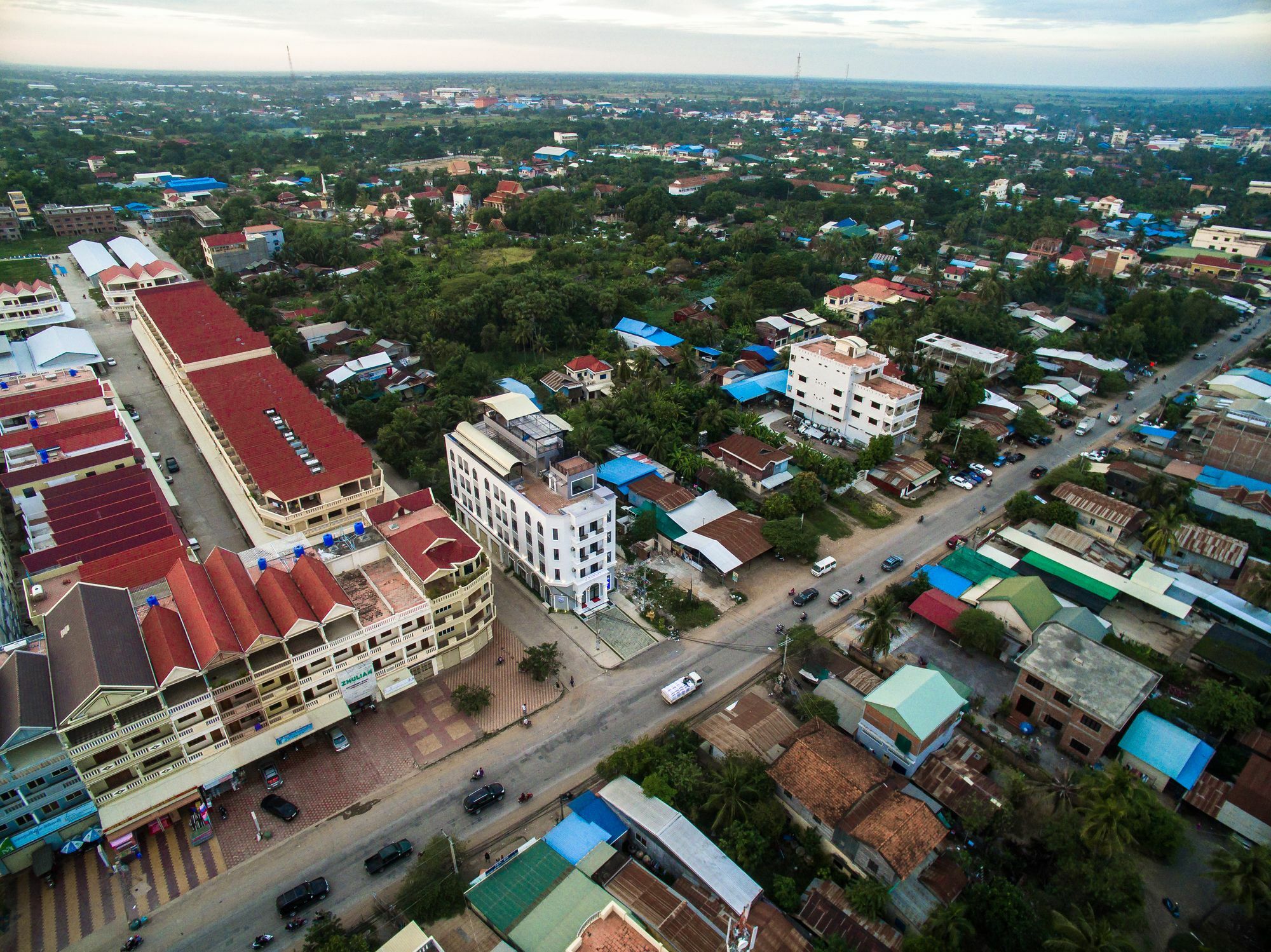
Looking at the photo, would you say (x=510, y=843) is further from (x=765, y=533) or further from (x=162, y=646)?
(x=765, y=533)

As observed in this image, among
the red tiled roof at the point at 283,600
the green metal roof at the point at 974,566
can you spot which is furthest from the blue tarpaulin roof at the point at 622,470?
the red tiled roof at the point at 283,600

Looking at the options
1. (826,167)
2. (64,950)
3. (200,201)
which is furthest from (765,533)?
(826,167)

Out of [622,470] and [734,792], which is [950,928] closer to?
[734,792]

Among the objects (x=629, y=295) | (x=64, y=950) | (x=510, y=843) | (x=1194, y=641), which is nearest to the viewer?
(x=64, y=950)

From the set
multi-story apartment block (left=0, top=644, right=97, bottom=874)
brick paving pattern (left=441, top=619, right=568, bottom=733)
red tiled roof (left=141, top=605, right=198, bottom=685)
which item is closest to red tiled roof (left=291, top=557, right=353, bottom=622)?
red tiled roof (left=141, top=605, right=198, bottom=685)

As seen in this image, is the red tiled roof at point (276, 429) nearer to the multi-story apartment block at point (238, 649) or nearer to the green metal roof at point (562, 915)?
the multi-story apartment block at point (238, 649)

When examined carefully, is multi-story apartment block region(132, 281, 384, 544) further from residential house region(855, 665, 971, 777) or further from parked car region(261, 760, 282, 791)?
residential house region(855, 665, 971, 777)

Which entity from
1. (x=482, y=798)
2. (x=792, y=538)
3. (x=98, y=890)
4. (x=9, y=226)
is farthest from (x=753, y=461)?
(x=9, y=226)
